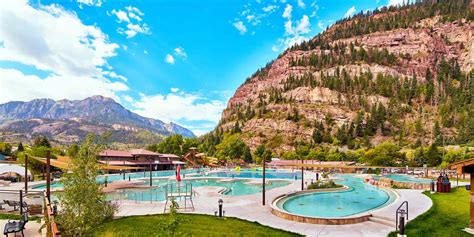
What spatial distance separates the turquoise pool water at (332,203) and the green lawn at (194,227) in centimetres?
575

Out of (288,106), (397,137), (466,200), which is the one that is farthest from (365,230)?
(288,106)

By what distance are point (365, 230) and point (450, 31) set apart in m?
167

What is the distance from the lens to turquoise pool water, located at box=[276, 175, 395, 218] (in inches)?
701

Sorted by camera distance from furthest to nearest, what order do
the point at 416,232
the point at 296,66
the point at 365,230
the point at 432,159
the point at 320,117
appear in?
the point at 296,66
the point at 320,117
the point at 432,159
the point at 365,230
the point at 416,232

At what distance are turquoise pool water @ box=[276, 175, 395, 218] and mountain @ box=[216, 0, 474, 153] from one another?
242 feet

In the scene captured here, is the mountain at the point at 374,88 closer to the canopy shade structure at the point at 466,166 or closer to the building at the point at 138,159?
the building at the point at 138,159

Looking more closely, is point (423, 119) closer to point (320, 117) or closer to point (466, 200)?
point (320, 117)

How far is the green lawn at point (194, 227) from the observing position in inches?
427

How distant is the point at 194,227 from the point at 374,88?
422ft

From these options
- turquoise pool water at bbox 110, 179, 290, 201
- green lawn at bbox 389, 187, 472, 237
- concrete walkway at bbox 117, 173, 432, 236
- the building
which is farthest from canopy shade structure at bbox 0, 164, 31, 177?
green lawn at bbox 389, 187, 472, 237

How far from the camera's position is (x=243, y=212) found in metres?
15.6

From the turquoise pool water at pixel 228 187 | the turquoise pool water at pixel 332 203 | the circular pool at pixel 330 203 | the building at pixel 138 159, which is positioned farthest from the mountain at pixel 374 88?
the turquoise pool water at pixel 332 203

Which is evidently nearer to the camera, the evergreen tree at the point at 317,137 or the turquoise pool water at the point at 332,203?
the turquoise pool water at the point at 332,203

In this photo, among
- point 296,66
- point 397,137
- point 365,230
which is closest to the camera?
point 365,230
